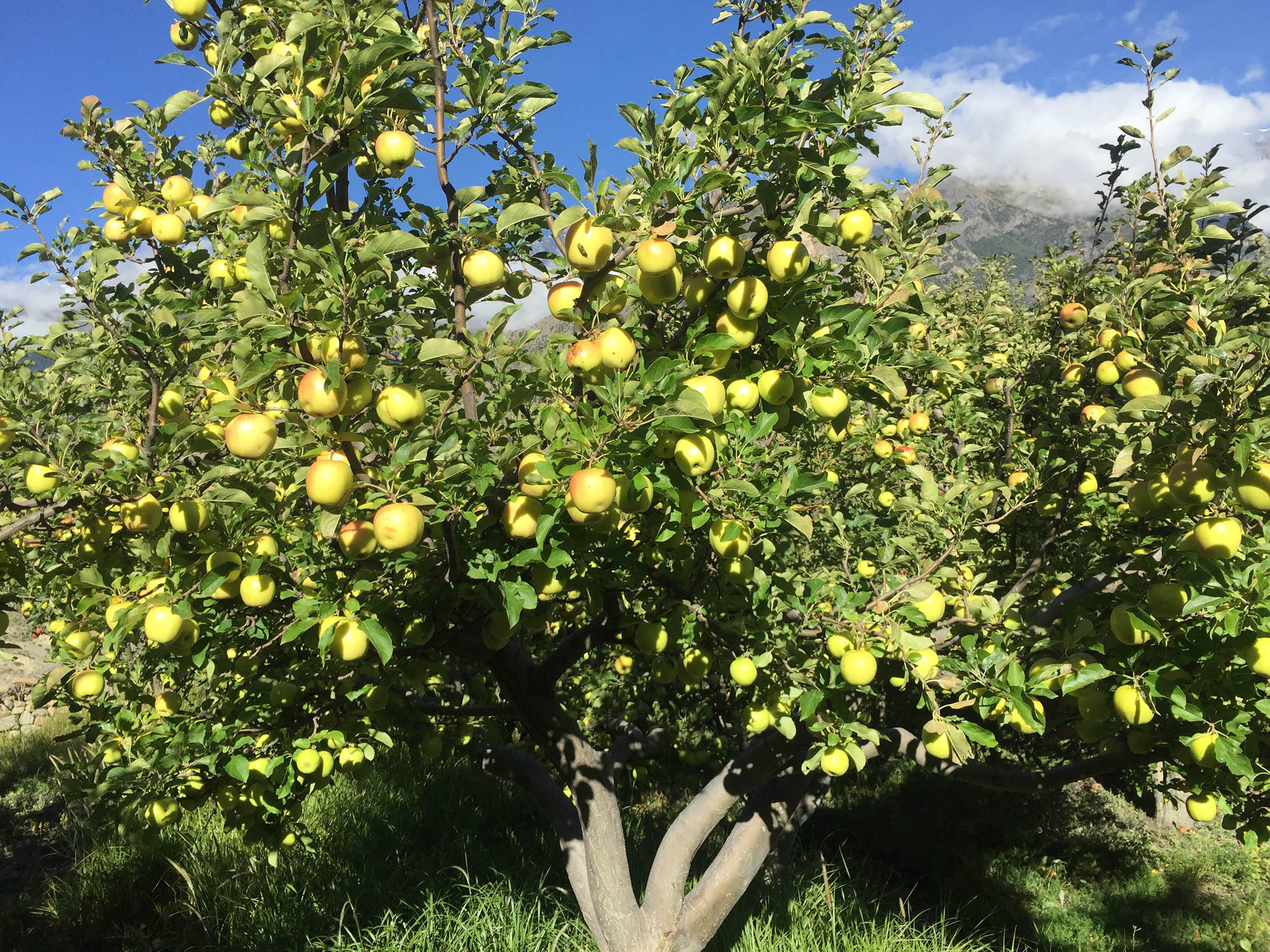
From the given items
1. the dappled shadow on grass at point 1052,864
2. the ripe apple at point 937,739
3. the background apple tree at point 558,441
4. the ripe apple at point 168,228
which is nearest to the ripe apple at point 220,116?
the background apple tree at point 558,441

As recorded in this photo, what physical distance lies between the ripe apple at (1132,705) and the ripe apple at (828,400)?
1.11 metres

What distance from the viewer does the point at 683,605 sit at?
8.79ft

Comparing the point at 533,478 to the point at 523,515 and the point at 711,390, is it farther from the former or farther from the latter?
the point at 711,390

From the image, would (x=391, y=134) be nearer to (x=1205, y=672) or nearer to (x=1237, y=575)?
(x=1237, y=575)

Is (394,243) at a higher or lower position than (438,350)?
higher

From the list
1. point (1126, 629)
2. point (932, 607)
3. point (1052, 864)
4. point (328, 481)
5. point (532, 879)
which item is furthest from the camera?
point (1052, 864)

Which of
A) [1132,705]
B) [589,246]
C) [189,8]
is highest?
[189,8]

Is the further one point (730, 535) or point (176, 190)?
point (176, 190)

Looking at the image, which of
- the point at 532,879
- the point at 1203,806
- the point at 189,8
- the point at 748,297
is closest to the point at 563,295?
the point at 748,297

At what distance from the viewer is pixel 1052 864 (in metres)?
7.28

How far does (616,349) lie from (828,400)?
23.9 inches

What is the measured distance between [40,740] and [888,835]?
9.14m

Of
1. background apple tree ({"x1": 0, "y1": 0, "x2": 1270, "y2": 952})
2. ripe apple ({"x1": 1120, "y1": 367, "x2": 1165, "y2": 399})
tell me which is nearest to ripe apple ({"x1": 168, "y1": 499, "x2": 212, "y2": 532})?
background apple tree ({"x1": 0, "y1": 0, "x2": 1270, "y2": 952})

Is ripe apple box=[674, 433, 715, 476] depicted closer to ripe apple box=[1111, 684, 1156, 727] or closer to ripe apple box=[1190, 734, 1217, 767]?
Answer: ripe apple box=[1111, 684, 1156, 727]
